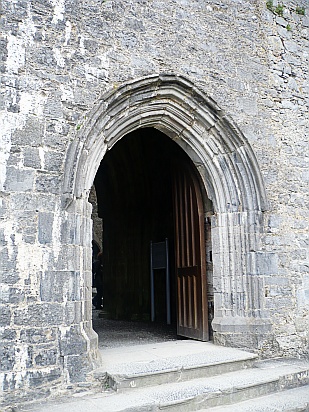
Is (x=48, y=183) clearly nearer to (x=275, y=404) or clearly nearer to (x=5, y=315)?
(x=5, y=315)

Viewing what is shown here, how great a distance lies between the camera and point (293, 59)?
6.16m

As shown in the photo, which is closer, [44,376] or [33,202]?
[44,376]

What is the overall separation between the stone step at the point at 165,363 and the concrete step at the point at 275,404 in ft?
1.49

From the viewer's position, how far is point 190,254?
6.02 metres

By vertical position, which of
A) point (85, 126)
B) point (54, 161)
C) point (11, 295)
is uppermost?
point (85, 126)

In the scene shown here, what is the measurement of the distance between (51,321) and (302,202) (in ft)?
11.2

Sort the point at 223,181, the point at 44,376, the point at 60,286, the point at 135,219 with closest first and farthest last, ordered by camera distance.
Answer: the point at 44,376
the point at 60,286
the point at 223,181
the point at 135,219

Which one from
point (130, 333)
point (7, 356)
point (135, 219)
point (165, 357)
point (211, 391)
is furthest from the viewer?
point (135, 219)

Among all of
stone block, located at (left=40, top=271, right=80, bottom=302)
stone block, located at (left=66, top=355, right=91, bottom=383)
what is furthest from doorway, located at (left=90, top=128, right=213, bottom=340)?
stone block, located at (left=66, top=355, right=91, bottom=383)

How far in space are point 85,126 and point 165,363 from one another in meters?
2.32

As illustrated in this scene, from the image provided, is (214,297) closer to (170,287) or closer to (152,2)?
(170,287)

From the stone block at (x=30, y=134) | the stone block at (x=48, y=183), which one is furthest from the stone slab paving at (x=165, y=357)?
the stone block at (x=30, y=134)

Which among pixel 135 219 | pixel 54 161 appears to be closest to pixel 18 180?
pixel 54 161

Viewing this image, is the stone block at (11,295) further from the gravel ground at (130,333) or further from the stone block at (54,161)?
the gravel ground at (130,333)
